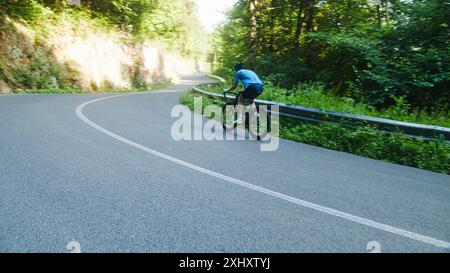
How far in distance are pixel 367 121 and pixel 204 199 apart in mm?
5422

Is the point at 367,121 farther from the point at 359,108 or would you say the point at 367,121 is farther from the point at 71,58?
the point at 71,58

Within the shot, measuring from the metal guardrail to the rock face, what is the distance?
1448 cm

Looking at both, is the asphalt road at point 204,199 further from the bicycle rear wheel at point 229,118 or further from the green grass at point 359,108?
the green grass at point 359,108

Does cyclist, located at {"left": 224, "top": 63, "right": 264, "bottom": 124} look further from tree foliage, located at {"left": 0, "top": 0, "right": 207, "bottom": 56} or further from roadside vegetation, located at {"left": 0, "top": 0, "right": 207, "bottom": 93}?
tree foliage, located at {"left": 0, "top": 0, "right": 207, "bottom": 56}

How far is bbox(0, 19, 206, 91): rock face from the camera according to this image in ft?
59.4

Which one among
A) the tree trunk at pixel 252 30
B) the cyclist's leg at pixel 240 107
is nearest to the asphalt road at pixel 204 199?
the cyclist's leg at pixel 240 107

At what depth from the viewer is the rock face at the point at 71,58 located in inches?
712

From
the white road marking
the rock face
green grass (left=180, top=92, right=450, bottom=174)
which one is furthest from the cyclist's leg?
the rock face

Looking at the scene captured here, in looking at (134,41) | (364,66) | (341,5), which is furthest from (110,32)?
(364,66)

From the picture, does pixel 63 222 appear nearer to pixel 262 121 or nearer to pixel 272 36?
pixel 262 121

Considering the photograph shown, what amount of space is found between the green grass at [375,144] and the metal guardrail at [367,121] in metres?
0.15

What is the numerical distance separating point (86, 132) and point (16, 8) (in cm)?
1602

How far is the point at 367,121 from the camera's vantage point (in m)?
8.09

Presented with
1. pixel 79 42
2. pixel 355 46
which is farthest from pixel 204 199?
pixel 79 42
